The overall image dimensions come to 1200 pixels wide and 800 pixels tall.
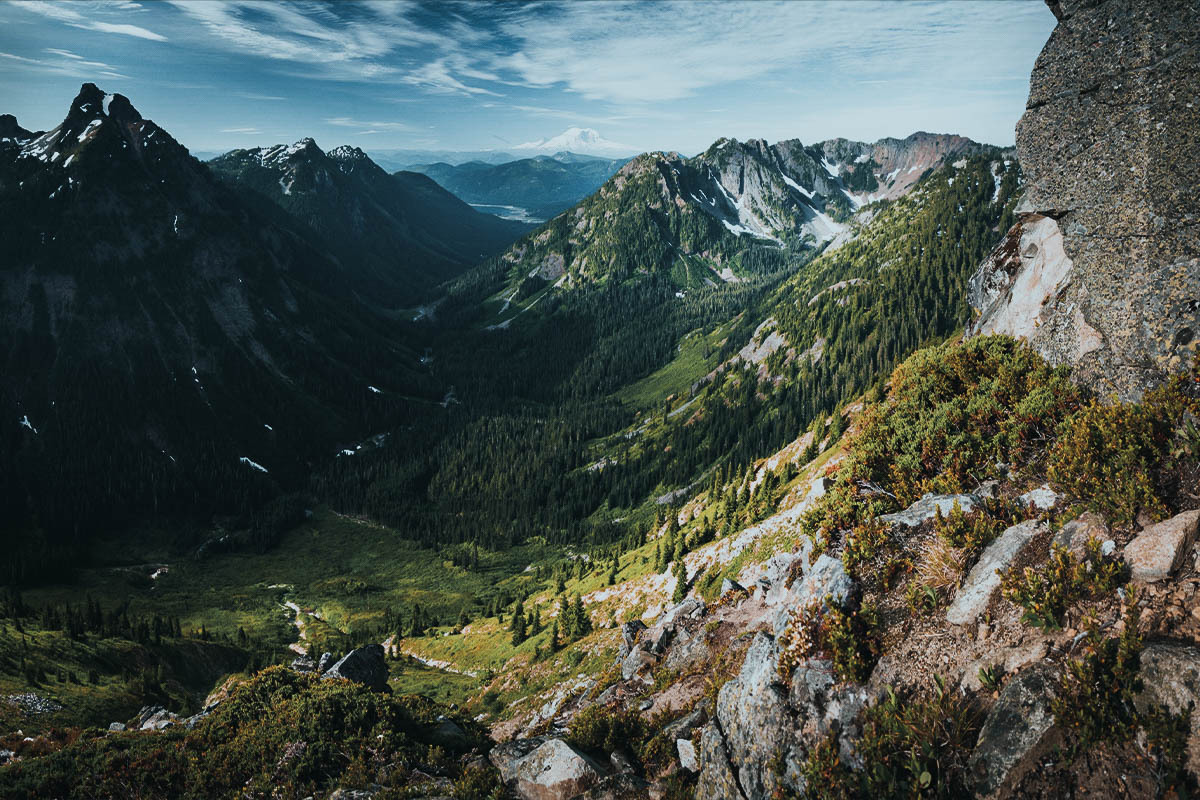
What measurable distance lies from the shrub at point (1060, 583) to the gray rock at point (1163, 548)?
32cm

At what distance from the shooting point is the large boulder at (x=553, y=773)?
1522 centimetres

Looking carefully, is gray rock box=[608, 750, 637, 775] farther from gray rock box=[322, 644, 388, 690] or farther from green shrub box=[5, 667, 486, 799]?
gray rock box=[322, 644, 388, 690]

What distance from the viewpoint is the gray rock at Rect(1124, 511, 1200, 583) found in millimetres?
9602

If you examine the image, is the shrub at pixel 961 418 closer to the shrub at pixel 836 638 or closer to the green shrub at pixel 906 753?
the shrub at pixel 836 638

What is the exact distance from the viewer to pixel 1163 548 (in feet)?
32.0

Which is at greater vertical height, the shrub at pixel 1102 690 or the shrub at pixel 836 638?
the shrub at pixel 1102 690

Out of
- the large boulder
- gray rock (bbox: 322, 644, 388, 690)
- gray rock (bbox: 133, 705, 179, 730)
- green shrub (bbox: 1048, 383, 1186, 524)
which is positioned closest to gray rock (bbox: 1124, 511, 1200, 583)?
green shrub (bbox: 1048, 383, 1186, 524)

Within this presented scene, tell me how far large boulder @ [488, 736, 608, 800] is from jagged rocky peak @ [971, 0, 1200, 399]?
18.8 metres

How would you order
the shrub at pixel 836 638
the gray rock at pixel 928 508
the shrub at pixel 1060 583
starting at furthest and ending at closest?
the gray rock at pixel 928 508 → the shrub at pixel 836 638 → the shrub at pixel 1060 583

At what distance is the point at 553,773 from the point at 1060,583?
46.6 ft

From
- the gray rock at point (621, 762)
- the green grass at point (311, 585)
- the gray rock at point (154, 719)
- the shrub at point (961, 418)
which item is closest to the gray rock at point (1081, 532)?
the shrub at point (961, 418)

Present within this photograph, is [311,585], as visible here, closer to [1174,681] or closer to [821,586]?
[821,586]

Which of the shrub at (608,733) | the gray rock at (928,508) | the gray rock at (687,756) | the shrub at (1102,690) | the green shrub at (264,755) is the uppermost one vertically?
the gray rock at (928,508)

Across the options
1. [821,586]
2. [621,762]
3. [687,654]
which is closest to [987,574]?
[821,586]
